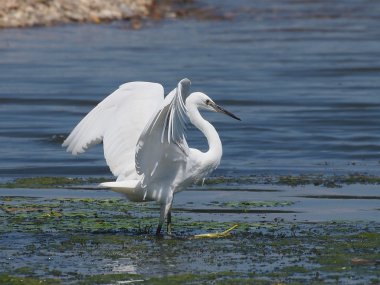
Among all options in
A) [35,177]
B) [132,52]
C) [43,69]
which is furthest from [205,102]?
[132,52]

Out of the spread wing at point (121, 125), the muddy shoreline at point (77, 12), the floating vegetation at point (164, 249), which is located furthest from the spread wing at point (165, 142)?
the muddy shoreline at point (77, 12)

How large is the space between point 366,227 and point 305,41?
67.4 ft

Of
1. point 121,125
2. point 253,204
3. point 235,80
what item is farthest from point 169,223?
point 235,80

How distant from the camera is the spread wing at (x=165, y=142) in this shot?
10.1 metres

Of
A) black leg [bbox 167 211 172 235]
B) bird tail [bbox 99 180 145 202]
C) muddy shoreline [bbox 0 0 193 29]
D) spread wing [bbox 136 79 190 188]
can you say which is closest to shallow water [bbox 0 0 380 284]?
black leg [bbox 167 211 172 235]

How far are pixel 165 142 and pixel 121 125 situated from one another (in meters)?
0.83

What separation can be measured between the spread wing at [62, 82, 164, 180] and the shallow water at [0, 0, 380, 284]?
0.63m

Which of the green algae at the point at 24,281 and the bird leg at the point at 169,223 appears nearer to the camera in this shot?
the green algae at the point at 24,281

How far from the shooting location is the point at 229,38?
104 ft

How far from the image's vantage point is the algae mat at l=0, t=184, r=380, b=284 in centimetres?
902

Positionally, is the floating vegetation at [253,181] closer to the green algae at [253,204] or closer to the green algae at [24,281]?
the green algae at [253,204]

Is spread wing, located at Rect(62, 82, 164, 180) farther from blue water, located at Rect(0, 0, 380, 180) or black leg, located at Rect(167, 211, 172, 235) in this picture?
blue water, located at Rect(0, 0, 380, 180)

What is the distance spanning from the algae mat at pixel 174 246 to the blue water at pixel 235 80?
8.56 ft

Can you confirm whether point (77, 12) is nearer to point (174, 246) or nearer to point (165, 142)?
point (165, 142)
